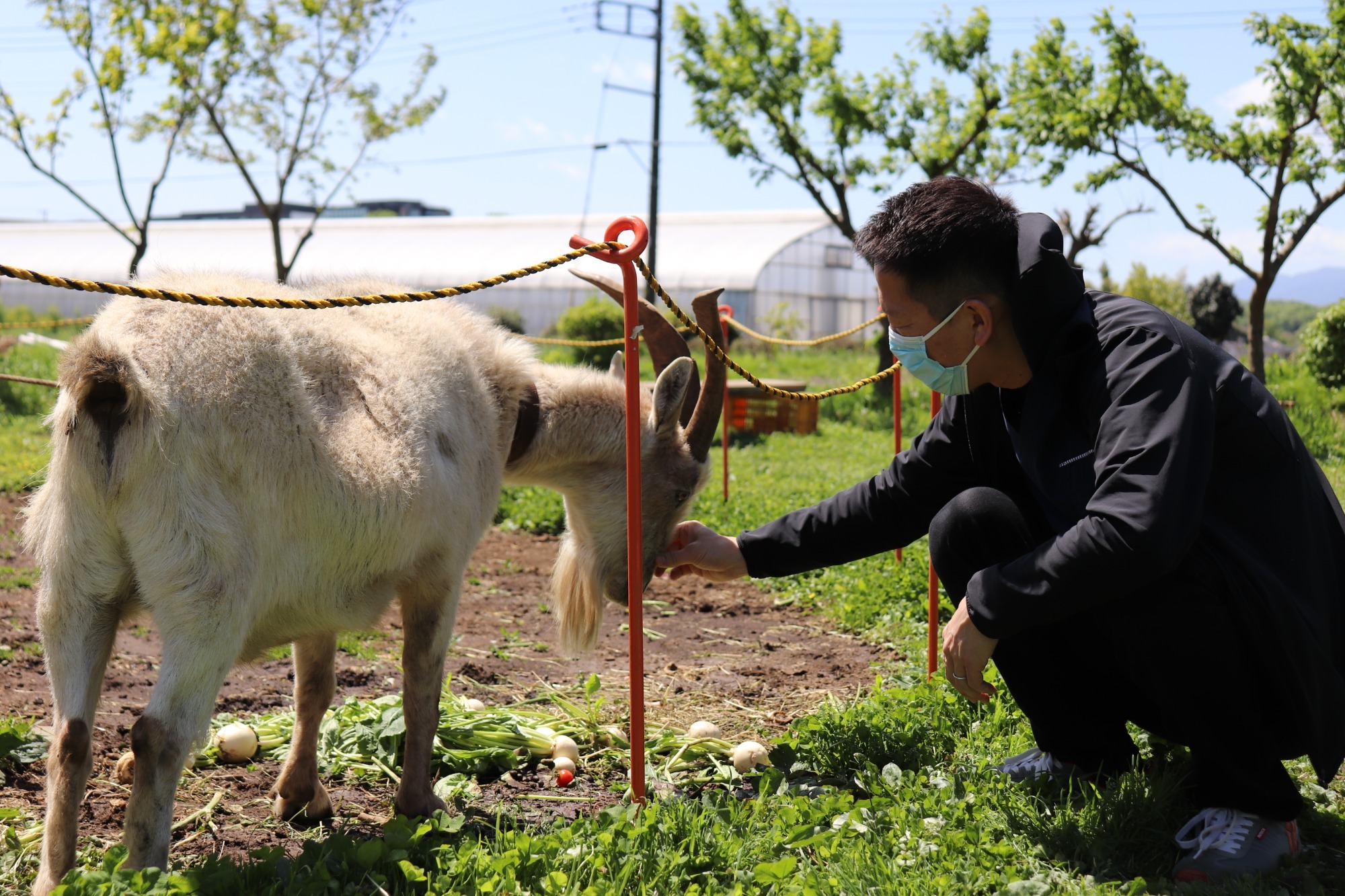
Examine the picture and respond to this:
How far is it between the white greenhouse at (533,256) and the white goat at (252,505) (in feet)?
63.0

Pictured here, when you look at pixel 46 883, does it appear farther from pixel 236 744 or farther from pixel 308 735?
pixel 236 744

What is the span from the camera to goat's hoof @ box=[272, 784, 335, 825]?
9.89 ft

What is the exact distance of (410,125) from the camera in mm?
15352

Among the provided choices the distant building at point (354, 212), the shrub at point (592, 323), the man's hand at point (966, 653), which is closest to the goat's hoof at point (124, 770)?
the man's hand at point (966, 653)

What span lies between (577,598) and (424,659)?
91 centimetres

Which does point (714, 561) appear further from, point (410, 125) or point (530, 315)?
A: point (530, 315)

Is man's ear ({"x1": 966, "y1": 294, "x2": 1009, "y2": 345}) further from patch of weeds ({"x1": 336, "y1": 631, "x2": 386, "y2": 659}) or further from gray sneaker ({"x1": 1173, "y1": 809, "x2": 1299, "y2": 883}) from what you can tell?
patch of weeds ({"x1": 336, "y1": 631, "x2": 386, "y2": 659})

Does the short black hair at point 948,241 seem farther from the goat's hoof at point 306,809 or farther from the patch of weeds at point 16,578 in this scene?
the patch of weeds at point 16,578

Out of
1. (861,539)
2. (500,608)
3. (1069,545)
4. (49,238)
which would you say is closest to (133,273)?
(861,539)

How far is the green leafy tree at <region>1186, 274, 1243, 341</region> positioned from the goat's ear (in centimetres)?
2359

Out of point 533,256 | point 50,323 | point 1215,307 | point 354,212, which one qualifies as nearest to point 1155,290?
point 1215,307

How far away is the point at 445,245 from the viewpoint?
33094 mm

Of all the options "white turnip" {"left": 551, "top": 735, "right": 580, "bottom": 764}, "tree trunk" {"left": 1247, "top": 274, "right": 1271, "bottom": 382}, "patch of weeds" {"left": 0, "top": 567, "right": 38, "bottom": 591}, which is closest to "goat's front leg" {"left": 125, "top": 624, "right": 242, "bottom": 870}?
"white turnip" {"left": 551, "top": 735, "right": 580, "bottom": 764}

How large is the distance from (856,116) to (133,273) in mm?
13618
